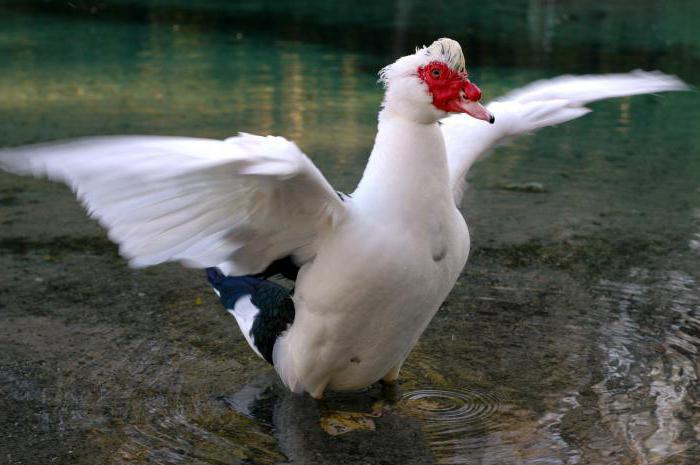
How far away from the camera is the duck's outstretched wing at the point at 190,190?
107 inches

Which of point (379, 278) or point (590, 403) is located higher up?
point (379, 278)

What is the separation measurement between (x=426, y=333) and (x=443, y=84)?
152 cm

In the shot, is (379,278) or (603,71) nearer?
(379,278)

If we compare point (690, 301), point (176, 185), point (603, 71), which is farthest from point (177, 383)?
point (603, 71)

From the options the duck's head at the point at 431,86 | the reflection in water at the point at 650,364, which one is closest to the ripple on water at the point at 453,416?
the reflection in water at the point at 650,364

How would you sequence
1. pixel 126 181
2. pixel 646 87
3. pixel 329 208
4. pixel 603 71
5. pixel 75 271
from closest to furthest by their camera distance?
pixel 126 181 → pixel 329 208 → pixel 646 87 → pixel 75 271 → pixel 603 71

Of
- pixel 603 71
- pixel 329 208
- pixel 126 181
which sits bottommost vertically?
pixel 603 71

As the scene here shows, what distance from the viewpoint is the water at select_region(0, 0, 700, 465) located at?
363 centimetres

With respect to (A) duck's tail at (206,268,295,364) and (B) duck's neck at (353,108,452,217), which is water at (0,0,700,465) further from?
(B) duck's neck at (353,108,452,217)

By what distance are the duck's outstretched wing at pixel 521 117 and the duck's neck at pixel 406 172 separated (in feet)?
2.17

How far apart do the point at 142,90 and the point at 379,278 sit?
291 inches

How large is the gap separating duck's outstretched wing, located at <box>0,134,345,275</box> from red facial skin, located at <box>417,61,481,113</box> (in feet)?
1.61

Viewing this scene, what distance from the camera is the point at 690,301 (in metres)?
5.04

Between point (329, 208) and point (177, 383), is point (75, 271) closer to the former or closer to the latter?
point (177, 383)
